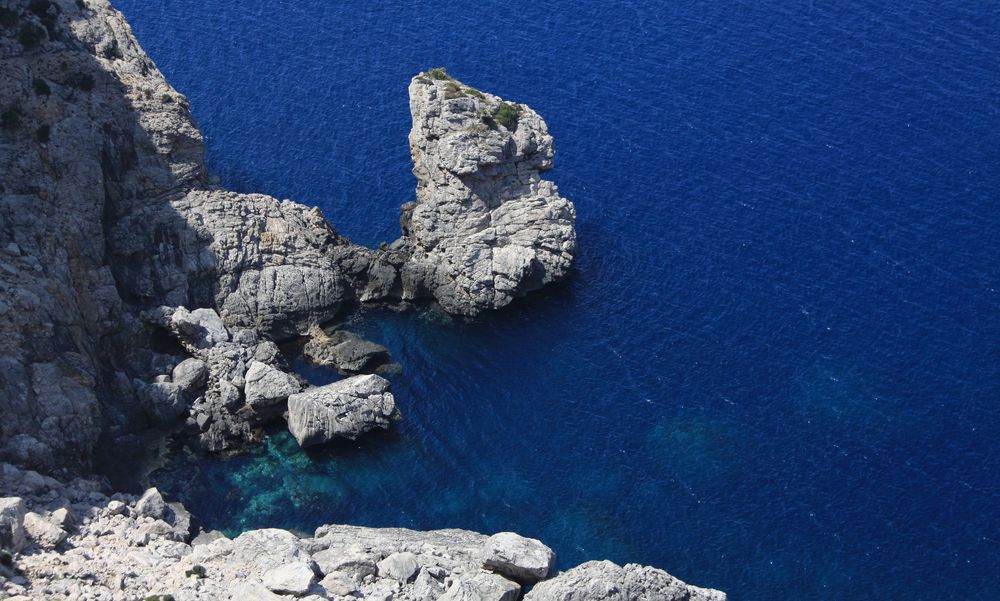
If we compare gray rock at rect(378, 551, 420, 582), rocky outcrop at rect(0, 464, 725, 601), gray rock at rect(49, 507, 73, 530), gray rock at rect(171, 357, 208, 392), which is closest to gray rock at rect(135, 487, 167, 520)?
rocky outcrop at rect(0, 464, 725, 601)

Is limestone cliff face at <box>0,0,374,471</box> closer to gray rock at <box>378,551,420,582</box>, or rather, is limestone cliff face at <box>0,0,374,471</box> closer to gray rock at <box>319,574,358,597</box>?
gray rock at <box>319,574,358,597</box>

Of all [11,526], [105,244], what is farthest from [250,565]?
[105,244]

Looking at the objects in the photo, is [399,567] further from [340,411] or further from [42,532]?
[340,411]

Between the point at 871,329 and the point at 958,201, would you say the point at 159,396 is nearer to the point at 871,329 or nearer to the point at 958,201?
the point at 871,329

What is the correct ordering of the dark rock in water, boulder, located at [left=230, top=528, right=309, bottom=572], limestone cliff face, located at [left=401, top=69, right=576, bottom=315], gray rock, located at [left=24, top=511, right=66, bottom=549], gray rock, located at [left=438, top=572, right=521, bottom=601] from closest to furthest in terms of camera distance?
gray rock, located at [left=24, top=511, right=66, bottom=549] < gray rock, located at [left=438, top=572, right=521, bottom=601] < boulder, located at [left=230, top=528, right=309, bottom=572] < the dark rock in water < limestone cliff face, located at [left=401, top=69, right=576, bottom=315]

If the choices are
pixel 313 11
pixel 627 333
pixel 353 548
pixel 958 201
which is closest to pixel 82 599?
pixel 353 548

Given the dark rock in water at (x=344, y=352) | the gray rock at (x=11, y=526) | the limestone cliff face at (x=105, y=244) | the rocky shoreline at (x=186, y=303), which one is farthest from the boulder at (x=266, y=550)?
the dark rock in water at (x=344, y=352)
